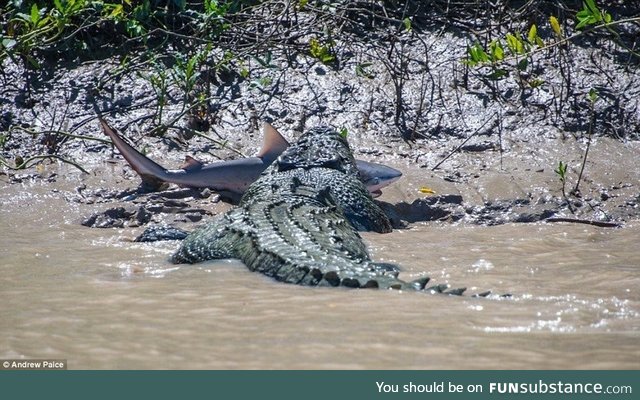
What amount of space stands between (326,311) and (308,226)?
1585mm

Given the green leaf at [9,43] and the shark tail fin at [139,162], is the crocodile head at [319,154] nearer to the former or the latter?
the shark tail fin at [139,162]

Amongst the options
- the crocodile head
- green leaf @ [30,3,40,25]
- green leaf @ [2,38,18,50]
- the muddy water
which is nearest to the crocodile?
the crocodile head

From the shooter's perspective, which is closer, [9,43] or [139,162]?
[139,162]

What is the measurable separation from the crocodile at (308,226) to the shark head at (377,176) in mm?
87

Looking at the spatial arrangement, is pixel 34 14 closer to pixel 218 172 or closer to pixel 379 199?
pixel 218 172

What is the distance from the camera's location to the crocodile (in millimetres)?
4703

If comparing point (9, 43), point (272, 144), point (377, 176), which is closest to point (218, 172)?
point (272, 144)

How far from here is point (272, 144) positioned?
7.41m

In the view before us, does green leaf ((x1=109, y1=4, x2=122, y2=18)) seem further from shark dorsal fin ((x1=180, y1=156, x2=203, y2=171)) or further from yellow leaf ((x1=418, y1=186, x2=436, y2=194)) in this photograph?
yellow leaf ((x1=418, y1=186, x2=436, y2=194))

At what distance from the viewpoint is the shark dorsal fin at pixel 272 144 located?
739cm

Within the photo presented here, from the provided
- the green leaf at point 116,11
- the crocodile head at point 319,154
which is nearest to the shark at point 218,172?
the crocodile head at point 319,154

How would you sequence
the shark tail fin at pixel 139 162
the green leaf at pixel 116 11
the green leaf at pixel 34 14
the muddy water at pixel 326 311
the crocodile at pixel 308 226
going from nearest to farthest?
1. the muddy water at pixel 326 311
2. the crocodile at pixel 308 226
3. the shark tail fin at pixel 139 162
4. the green leaf at pixel 34 14
5. the green leaf at pixel 116 11

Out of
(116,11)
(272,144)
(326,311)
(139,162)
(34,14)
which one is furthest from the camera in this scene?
(116,11)

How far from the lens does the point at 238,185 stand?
7266mm
